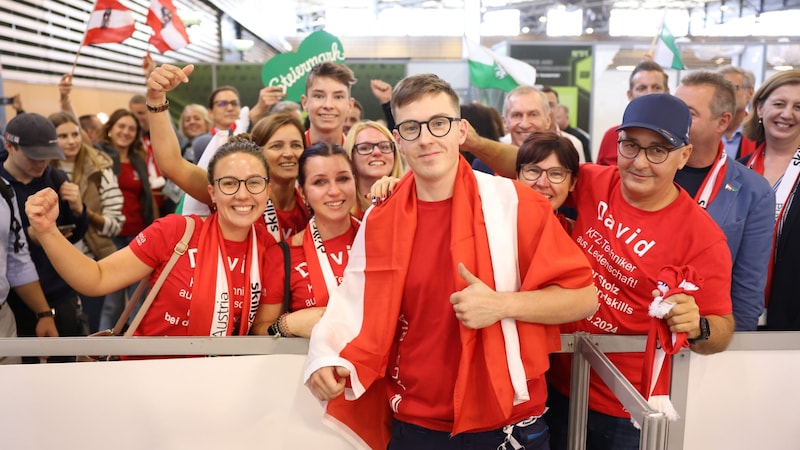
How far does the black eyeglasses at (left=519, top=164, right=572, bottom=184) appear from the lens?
2.31m

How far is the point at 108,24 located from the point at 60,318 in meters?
2.77

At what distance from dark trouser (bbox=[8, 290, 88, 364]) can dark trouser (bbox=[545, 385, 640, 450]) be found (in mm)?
2323

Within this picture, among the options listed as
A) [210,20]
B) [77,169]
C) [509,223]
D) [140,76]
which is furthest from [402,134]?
[210,20]

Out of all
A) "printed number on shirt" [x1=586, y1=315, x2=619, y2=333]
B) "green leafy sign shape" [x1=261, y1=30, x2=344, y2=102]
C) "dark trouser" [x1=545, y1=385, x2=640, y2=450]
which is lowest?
"dark trouser" [x1=545, y1=385, x2=640, y2=450]

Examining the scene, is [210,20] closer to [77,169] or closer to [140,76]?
[140,76]

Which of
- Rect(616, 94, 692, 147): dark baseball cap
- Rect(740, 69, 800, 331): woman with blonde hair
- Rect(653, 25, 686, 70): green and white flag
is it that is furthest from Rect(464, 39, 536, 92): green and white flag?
Rect(616, 94, 692, 147): dark baseball cap

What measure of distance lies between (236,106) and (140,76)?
20.4 feet

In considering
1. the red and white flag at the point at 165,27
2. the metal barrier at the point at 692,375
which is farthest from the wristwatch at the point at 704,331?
the red and white flag at the point at 165,27

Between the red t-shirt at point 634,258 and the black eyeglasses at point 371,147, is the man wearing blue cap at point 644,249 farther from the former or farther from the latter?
the black eyeglasses at point 371,147

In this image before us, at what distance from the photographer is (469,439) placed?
1786 mm

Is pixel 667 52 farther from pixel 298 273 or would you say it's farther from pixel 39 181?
pixel 39 181

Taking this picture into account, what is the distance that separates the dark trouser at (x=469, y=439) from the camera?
70.4 inches

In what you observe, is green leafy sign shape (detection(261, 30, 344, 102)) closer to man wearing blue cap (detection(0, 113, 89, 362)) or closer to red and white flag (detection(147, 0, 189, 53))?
man wearing blue cap (detection(0, 113, 89, 362))

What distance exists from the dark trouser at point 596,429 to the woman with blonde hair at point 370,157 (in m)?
1.16
